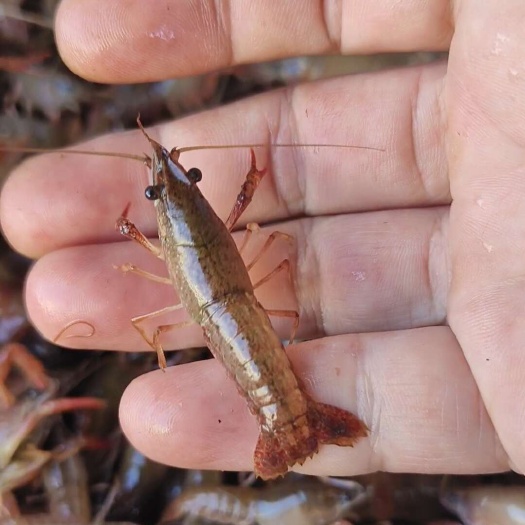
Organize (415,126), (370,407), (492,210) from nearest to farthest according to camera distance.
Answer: (492,210) → (370,407) → (415,126)

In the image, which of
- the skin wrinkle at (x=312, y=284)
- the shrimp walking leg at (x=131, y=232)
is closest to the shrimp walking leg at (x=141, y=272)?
the shrimp walking leg at (x=131, y=232)

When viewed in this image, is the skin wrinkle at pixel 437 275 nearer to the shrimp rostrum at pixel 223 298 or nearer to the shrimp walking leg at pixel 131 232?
the shrimp rostrum at pixel 223 298

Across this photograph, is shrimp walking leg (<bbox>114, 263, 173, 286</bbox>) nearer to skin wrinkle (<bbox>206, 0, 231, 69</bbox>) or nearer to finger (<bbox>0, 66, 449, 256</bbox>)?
finger (<bbox>0, 66, 449, 256</bbox>)

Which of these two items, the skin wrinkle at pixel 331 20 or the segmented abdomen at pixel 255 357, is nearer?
the segmented abdomen at pixel 255 357

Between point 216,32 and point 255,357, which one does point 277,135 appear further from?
point 255,357

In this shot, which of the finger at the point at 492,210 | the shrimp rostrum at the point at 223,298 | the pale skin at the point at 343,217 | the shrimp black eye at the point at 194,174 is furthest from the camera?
the shrimp black eye at the point at 194,174

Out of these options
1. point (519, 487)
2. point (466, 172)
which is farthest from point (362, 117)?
point (519, 487)

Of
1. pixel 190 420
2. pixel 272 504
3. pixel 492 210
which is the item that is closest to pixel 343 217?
pixel 492 210
